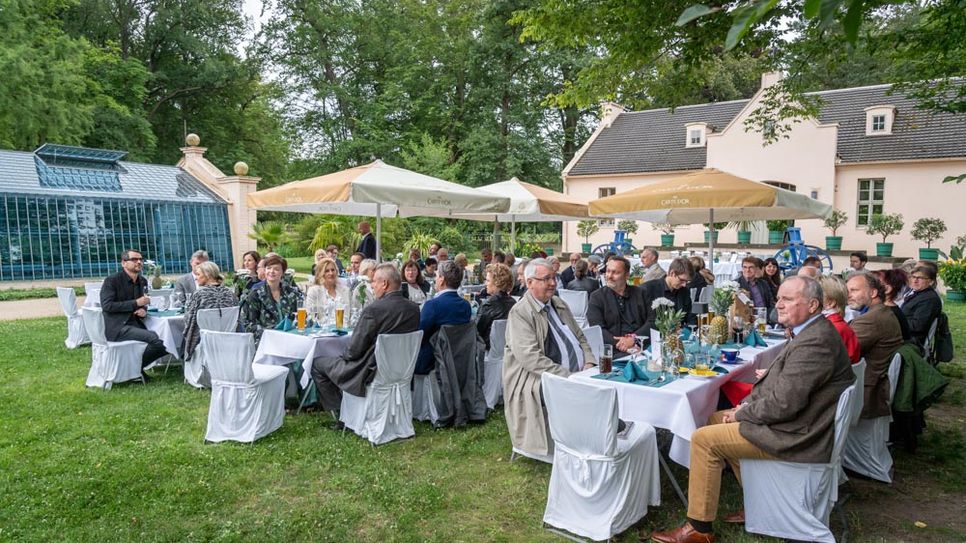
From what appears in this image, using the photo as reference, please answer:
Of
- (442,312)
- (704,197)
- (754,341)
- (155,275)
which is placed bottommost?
(754,341)

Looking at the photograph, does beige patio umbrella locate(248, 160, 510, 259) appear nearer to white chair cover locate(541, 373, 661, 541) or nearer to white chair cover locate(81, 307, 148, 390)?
white chair cover locate(81, 307, 148, 390)

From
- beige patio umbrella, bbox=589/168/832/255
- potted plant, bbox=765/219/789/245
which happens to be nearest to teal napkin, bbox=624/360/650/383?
beige patio umbrella, bbox=589/168/832/255

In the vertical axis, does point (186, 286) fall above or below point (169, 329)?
above

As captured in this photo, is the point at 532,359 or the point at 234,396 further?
the point at 234,396

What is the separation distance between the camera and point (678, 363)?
402cm

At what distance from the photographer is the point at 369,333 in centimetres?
498

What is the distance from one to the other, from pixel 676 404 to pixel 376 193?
4.18 m

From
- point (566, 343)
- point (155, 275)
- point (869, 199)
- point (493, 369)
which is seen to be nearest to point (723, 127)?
point (869, 199)

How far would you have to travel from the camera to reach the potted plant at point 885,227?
1941cm

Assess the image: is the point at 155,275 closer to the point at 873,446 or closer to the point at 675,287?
the point at 675,287

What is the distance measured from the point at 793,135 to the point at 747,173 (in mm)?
1964

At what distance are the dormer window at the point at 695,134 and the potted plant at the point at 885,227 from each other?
7.28 metres

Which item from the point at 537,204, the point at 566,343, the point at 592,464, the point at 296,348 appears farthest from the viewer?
the point at 537,204

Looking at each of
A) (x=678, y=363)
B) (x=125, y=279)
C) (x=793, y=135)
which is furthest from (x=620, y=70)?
(x=793, y=135)
